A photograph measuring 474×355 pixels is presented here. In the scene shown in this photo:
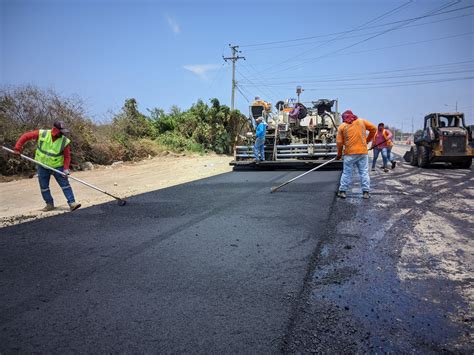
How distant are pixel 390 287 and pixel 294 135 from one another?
1007cm

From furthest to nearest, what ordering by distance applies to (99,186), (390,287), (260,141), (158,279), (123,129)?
(123,129) → (260,141) → (99,186) → (158,279) → (390,287)

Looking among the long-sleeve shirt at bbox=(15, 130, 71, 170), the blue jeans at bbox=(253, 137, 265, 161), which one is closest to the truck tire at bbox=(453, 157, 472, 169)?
the blue jeans at bbox=(253, 137, 265, 161)

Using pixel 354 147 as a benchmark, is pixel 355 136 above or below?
above

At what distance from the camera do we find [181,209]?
5535 mm

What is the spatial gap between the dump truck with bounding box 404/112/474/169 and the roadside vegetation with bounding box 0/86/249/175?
6532 mm

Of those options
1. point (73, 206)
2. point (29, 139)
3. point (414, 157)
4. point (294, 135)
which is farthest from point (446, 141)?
point (29, 139)

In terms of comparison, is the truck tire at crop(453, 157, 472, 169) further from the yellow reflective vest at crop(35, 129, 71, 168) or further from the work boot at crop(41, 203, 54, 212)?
the work boot at crop(41, 203, 54, 212)

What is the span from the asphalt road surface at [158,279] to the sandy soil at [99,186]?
127cm

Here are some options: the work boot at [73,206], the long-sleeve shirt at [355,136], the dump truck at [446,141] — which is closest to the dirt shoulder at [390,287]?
the long-sleeve shirt at [355,136]

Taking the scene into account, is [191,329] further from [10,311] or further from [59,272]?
[59,272]

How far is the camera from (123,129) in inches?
663

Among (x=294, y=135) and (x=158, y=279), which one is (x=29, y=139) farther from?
(x=294, y=135)

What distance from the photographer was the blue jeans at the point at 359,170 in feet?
20.6

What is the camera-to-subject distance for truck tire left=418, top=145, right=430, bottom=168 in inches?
467
